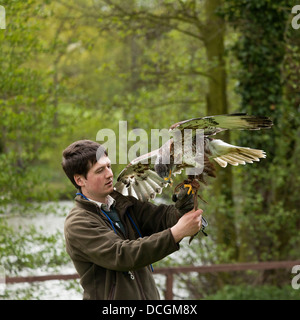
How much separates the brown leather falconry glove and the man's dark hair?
15.6 inches

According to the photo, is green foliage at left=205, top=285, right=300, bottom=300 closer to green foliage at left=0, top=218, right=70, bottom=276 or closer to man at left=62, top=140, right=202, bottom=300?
green foliage at left=0, top=218, right=70, bottom=276

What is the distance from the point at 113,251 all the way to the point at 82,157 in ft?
1.51

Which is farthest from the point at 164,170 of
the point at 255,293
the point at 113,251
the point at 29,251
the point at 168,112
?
the point at 168,112

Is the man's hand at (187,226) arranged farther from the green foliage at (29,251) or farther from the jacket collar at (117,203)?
the green foliage at (29,251)

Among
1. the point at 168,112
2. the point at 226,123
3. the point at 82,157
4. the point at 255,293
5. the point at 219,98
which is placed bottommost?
the point at 255,293

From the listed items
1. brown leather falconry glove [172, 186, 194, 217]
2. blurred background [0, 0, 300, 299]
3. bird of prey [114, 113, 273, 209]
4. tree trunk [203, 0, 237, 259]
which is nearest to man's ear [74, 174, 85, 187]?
bird of prey [114, 113, 273, 209]

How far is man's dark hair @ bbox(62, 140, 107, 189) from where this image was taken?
218 centimetres

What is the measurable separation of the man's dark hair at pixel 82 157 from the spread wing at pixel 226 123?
38 centimetres

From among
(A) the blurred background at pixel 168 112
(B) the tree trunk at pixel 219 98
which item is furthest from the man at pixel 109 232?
(B) the tree trunk at pixel 219 98

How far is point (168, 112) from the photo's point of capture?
7.13 metres

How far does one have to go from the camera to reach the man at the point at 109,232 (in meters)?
1.95

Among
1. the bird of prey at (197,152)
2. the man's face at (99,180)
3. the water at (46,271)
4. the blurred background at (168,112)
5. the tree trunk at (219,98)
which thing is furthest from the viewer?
the tree trunk at (219,98)

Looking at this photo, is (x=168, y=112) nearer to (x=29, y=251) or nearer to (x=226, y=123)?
(x=29, y=251)
